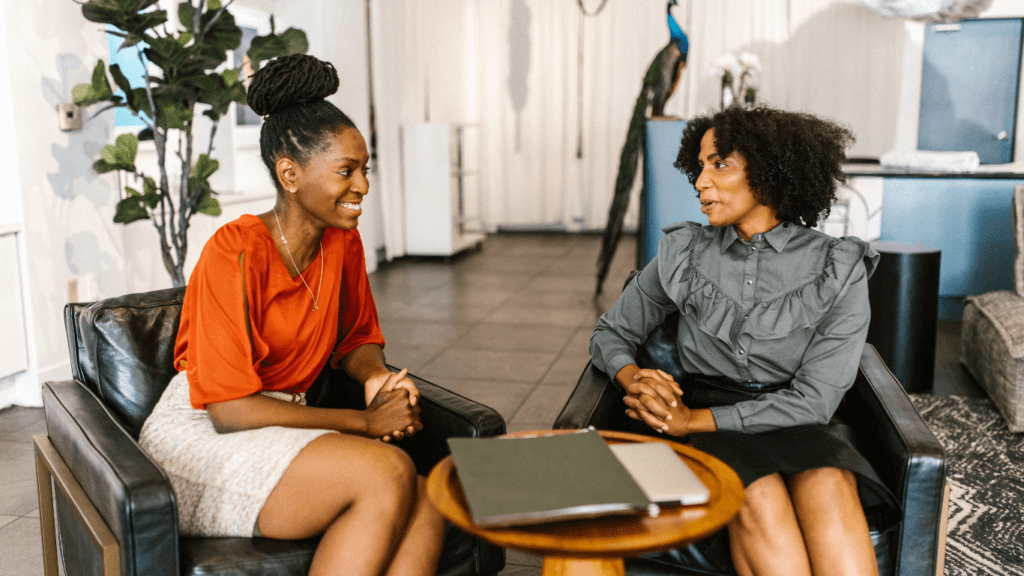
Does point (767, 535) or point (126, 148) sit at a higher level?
point (126, 148)

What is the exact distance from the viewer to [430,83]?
7395mm

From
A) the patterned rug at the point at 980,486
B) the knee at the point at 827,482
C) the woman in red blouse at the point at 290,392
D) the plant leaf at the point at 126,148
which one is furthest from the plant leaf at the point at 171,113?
the patterned rug at the point at 980,486

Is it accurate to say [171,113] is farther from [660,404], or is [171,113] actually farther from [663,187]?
[660,404]

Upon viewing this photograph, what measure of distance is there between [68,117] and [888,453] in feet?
10.8

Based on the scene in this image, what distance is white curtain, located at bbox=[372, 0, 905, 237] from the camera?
766cm

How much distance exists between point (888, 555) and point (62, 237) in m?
3.33

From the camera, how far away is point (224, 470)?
145cm

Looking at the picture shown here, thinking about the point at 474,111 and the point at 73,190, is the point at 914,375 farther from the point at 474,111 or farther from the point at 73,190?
the point at 474,111

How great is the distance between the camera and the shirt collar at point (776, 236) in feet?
6.02

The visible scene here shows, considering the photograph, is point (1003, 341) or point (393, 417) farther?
point (1003, 341)

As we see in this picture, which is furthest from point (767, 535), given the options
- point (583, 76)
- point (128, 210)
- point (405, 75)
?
point (583, 76)

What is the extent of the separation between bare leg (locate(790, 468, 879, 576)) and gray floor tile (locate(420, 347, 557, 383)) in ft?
7.60

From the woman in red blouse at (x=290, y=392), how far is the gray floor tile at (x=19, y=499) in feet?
3.95

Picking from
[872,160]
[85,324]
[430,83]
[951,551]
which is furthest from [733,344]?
[430,83]
